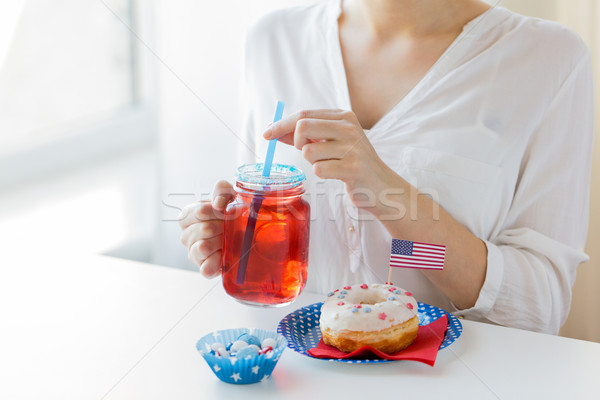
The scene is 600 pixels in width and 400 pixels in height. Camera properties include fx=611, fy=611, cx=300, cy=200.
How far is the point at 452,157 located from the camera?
1.11 meters

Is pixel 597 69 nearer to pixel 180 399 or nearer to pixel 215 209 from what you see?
pixel 215 209

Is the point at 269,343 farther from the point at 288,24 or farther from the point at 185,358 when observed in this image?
the point at 288,24

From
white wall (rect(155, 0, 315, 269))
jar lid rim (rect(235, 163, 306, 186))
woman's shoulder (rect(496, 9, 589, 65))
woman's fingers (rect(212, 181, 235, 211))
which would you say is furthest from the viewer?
white wall (rect(155, 0, 315, 269))

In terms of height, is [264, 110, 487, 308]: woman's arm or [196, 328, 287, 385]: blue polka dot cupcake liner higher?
[264, 110, 487, 308]: woman's arm

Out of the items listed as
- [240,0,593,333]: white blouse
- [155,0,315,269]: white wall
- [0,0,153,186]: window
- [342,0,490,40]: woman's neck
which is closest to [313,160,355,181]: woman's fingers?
[240,0,593,333]: white blouse

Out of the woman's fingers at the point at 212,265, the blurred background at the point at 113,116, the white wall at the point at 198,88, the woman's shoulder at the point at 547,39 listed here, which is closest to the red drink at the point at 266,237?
the woman's fingers at the point at 212,265

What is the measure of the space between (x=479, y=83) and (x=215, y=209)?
0.54m

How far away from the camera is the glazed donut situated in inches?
30.7

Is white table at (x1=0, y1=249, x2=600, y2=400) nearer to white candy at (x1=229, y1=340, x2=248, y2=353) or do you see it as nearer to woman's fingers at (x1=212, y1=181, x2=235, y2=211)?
white candy at (x1=229, y1=340, x2=248, y2=353)

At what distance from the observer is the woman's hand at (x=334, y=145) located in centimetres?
88

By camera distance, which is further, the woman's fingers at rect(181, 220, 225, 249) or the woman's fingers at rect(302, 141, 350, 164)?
the woman's fingers at rect(181, 220, 225, 249)

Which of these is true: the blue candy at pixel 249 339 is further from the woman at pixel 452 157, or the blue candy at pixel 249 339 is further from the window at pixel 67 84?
the window at pixel 67 84

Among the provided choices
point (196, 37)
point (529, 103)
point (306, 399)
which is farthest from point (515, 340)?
point (196, 37)

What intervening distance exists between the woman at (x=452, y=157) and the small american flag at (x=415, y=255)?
10 centimetres
